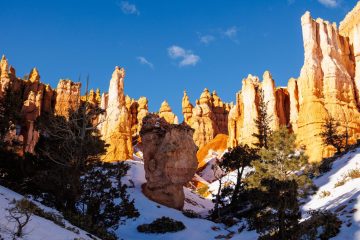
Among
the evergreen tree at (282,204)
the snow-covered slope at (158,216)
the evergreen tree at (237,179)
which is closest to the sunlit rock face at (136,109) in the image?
the snow-covered slope at (158,216)

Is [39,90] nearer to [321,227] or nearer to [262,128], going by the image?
[262,128]

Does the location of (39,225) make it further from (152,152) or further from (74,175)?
(152,152)

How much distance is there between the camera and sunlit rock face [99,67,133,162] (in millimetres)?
75312

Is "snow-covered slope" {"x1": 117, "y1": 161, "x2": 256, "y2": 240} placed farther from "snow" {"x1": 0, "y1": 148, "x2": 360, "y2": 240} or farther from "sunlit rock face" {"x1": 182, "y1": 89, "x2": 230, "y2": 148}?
"sunlit rock face" {"x1": 182, "y1": 89, "x2": 230, "y2": 148}

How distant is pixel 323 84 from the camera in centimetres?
7112

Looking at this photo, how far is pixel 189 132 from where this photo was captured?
41938 millimetres

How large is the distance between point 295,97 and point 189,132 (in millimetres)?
51199

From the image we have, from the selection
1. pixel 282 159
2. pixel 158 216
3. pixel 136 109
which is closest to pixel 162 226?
pixel 158 216

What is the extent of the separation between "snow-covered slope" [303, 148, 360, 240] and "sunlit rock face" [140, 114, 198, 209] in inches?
526

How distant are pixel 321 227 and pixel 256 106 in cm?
7319

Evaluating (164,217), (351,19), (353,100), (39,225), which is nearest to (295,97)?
(353,100)

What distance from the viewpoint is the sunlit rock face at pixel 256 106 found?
8531 centimetres

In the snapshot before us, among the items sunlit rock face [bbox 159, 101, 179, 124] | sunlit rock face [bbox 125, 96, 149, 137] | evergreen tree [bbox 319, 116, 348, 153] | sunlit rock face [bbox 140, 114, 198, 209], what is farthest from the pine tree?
sunlit rock face [bbox 125, 96, 149, 137]

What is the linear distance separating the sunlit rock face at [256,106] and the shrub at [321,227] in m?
63.5
